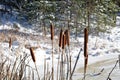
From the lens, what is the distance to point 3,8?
18.8 m

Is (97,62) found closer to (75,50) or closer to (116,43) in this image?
(75,50)

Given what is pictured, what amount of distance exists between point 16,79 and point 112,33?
1338 cm

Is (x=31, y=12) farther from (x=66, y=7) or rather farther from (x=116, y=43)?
(x=116, y=43)

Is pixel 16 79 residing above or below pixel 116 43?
above

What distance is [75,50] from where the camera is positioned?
12484 millimetres

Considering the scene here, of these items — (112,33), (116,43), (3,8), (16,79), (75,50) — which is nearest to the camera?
(16,79)

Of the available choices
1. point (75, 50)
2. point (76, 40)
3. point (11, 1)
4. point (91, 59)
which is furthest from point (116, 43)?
point (11, 1)

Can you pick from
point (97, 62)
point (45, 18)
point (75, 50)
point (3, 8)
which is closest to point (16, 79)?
point (97, 62)

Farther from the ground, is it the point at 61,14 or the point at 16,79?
the point at 16,79

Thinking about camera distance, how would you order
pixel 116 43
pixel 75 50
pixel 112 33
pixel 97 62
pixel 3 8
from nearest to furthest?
pixel 97 62, pixel 75 50, pixel 116 43, pixel 112 33, pixel 3 8

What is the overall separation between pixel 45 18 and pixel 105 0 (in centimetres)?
280

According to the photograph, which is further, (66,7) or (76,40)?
(66,7)

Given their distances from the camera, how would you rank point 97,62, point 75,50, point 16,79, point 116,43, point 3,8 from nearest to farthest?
point 16,79 < point 97,62 < point 75,50 < point 116,43 < point 3,8

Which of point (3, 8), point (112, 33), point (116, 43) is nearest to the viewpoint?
point (116, 43)
